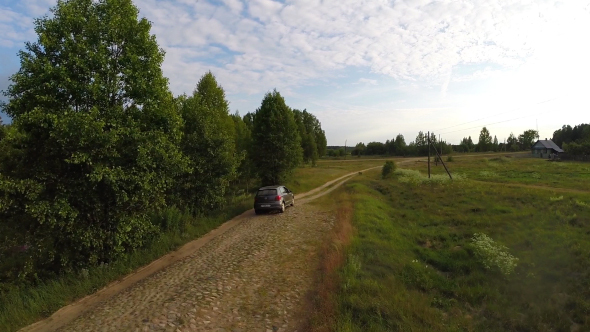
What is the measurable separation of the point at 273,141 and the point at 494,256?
844 inches

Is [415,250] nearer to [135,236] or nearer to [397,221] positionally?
[397,221]

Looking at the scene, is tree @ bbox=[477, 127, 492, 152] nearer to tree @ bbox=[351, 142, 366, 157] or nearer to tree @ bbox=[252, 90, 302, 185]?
tree @ bbox=[351, 142, 366, 157]

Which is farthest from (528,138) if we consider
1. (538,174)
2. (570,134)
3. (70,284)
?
(70,284)

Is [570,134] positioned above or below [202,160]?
above

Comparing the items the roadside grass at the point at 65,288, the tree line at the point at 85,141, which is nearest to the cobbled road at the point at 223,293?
the roadside grass at the point at 65,288

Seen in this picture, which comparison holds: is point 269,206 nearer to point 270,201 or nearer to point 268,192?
point 270,201

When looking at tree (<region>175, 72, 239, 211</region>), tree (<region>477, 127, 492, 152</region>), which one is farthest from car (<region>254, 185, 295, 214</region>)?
tree (<region>477, 127, 492, 152</region>)

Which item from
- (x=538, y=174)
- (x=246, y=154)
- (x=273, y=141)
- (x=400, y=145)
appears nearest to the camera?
(x=246, y=154)

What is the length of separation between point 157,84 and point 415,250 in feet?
38.6

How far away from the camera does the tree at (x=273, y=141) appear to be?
2997 cm

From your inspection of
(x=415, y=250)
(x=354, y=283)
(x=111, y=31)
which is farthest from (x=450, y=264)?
(x=111, y=31)

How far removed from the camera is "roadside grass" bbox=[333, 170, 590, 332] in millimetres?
7340

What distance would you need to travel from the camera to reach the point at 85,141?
9.27 meters

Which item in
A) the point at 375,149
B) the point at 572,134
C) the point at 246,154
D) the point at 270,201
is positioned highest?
the point at 572,134
